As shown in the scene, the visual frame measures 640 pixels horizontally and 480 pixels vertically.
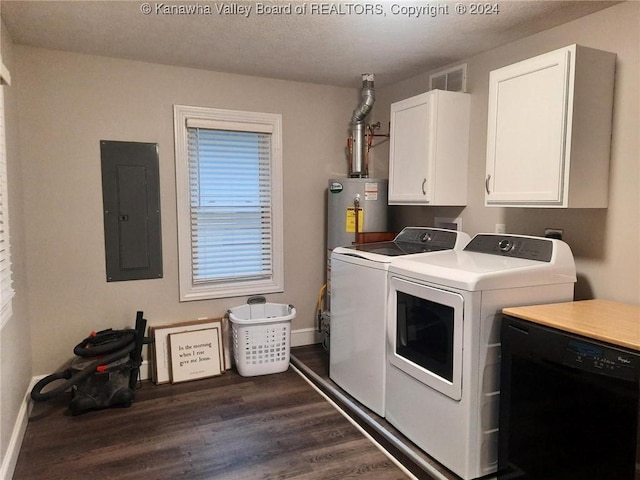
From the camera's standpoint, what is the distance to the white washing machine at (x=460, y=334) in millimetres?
2012

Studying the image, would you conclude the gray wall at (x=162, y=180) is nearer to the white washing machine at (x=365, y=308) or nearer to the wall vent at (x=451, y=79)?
the wall vent at (x=451, y=79)

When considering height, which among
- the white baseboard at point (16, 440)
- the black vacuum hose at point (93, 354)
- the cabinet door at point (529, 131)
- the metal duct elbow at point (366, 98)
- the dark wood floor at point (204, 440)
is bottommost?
the dark wood floor at point (204, 440)

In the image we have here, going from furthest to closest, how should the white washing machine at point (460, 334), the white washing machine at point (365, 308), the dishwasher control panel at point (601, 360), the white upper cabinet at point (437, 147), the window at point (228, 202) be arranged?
the window at point (228, 202), the white upper cabinet at point (437, 147), the white washing machine at point (365, 308), the white washing machine at point (460, 334), the dishwasher control panel at point (601, 360)

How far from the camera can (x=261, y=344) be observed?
3.39m

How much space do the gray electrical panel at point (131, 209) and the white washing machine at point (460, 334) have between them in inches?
75.2

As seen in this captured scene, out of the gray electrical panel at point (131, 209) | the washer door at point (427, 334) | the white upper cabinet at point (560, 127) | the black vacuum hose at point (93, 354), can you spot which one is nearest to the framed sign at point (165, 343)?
the black vacuum hose at point (93, 354)

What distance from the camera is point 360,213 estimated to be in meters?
3.52

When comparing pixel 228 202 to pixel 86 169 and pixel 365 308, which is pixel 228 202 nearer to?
pixel 86 169

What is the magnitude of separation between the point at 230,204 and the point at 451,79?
6.47 feet

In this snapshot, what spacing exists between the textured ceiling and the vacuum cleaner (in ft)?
6.44

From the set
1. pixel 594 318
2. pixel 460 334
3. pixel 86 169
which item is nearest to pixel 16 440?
pixel 86 169

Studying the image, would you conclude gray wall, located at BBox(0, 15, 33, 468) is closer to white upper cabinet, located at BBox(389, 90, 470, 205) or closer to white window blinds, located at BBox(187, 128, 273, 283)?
white window blinds, located at BBox(187, 128, 273, 283)

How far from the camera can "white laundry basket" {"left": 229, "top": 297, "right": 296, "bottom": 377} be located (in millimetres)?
3363

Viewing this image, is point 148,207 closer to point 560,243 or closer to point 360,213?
point 360,213
